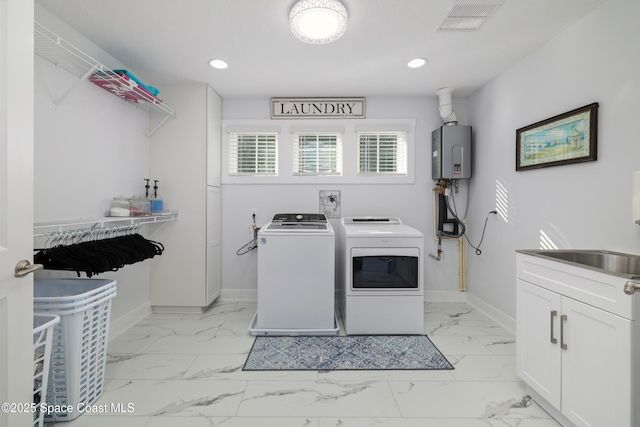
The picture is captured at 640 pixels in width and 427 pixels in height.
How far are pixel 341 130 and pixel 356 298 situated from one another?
6.18ft

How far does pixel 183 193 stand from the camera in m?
3.00

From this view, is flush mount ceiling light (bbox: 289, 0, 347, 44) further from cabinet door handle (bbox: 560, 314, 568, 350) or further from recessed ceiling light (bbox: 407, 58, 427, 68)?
cabinet door handle (bbox: 560, 314, 568, 350)

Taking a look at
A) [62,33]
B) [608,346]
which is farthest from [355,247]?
[62,33]

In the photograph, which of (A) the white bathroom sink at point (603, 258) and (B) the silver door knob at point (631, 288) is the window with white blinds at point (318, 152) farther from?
(B) the silver door knob at point (631, 288)

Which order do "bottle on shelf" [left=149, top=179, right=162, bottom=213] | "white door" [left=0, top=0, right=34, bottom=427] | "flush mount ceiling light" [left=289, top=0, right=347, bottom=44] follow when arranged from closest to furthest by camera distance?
"white door" [left=0, top=0, right=34, bottom=427] → "flush mount ceiling light" [left=289, top=0, right=347, bottom=44] → "bottle on shelf" [left=149, top=179, right=162, bottom=213]

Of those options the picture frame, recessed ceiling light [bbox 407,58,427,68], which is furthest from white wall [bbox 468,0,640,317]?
recessed ceiling light [bbox 407,58,427,68]

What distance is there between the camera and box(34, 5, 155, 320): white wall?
6.07 ft

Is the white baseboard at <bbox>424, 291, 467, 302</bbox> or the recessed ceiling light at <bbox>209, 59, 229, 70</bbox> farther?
the white baseboard at <bbox>424, 291, 467, 302</bbox>

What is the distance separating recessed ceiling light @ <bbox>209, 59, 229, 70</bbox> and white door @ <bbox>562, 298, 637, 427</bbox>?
2904mm

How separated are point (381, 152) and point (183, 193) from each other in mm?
2223

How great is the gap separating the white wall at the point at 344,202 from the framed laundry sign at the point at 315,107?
0.14 metres

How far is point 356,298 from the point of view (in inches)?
101

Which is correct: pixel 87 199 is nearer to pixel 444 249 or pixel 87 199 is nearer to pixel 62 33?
pixel 62 33

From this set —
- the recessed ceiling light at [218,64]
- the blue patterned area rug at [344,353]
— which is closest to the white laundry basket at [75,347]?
the blue patterned area rug at [344,353]
